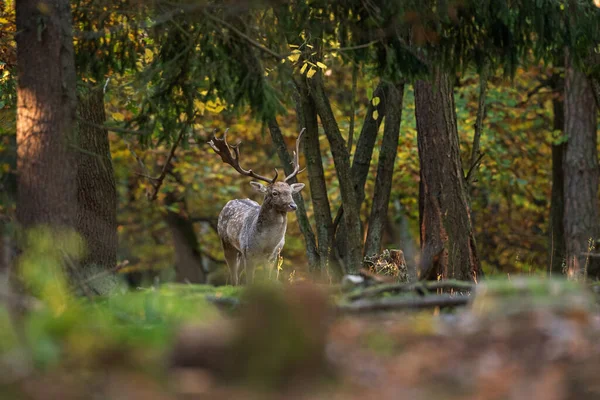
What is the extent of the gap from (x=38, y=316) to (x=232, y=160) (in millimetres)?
9925

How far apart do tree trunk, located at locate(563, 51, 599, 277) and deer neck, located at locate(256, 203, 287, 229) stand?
706 centimetres

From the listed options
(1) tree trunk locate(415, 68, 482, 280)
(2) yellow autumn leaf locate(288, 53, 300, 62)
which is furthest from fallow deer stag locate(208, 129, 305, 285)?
(2) yellow autumn leaf locate(288, 53, 300, 62)

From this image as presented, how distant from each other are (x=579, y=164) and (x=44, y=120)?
1450cm

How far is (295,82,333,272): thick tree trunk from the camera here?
14438 millimetres

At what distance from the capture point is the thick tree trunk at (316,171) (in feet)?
47.4

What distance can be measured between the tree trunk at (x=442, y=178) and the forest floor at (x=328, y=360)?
306 inches

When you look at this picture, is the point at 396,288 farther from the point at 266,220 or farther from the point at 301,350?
the point at 266,220

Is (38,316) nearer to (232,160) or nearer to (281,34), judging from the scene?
(281,34)

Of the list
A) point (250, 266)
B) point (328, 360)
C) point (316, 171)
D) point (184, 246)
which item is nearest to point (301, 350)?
point (328, 360)

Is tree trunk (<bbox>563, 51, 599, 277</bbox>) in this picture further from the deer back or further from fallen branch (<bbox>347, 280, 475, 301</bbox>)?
fallen branch (<bbox>347, 280, 475, 301</bbox>)

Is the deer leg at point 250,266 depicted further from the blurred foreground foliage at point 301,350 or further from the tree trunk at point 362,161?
the blurred foreground foliage at point 301,350

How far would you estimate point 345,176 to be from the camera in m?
14.1

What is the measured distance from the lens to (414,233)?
28672 mm

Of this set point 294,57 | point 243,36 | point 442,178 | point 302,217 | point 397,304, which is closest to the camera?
point 397,304
